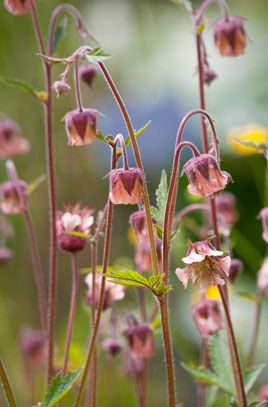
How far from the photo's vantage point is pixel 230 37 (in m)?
0.91

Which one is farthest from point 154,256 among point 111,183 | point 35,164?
point 35,164

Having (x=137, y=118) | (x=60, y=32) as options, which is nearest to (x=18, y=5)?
(x=60, y=32)

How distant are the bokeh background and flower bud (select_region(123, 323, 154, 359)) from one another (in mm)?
1032

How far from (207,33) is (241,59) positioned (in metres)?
0.18

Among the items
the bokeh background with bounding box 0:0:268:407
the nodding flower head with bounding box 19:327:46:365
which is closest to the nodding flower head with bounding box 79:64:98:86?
the nodding flower head with bounding box 19:327:46:365

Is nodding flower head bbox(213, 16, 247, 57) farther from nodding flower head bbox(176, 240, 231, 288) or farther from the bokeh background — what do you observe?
the bokeh background

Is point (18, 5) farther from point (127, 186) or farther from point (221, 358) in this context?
point (221, 358)

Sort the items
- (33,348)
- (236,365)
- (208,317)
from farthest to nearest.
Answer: (33,348), (208,317), (236,365)

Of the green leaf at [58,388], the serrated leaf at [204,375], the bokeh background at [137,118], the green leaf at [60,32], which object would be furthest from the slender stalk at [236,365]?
the bokeh background at [137,118]

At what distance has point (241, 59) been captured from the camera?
3240 millimetres

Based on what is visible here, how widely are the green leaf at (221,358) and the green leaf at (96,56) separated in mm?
413

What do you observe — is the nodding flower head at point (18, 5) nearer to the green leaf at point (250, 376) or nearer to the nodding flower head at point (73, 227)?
the nodding flower head at point (73, 227)

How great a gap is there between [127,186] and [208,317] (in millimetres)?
276

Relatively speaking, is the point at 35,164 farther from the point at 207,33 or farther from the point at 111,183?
the point at 111,183
